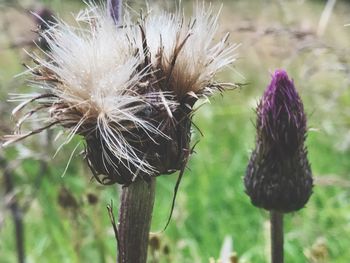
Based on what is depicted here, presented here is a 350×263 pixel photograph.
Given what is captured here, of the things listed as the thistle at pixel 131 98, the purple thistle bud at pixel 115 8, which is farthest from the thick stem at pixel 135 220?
the purple thistle bud at pixel 115 8

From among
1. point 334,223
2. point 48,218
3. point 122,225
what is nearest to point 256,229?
point 334,223

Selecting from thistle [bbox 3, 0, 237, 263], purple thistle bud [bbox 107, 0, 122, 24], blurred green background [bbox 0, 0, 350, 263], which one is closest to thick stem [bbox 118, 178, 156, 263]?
thistle [bbox 3, 0, 237, 263]

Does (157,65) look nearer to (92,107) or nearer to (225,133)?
(92,107)

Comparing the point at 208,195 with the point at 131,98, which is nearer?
the point at 131,98

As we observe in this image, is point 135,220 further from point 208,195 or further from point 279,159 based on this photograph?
point 208,195

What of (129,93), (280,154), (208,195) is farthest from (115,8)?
(208,195)

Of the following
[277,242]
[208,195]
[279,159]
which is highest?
[208,195]
